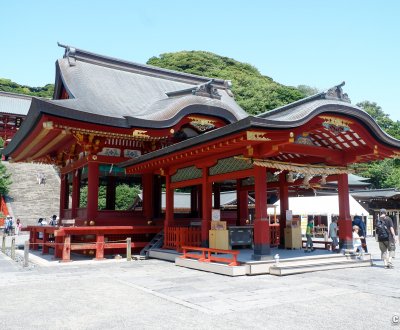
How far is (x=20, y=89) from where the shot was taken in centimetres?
7519

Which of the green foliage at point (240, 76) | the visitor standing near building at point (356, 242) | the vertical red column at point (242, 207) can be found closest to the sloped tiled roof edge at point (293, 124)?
the visitor standing near building at point (356, 242)

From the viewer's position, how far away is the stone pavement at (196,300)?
571cm

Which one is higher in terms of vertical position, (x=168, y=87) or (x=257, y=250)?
(x=168, y=87)

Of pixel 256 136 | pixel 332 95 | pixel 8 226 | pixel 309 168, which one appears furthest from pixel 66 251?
pixel 8 226

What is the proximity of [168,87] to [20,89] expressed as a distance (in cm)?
6288

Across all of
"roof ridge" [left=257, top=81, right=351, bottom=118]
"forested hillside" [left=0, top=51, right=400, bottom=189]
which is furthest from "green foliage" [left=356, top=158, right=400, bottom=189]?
"roof ridge" [left=257, top=81, right=351, bottom=118]

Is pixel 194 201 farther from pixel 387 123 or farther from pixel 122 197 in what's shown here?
pixel 387 123

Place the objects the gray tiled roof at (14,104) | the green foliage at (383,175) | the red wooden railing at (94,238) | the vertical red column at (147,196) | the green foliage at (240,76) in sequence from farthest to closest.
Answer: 1. the green foliage at (240,76)
2. the gray tiled roof at (14,104)
3. the green foliage at (383,175)
4. the vertical red column at (147,196)
5. the red wooden railing at (94,238)

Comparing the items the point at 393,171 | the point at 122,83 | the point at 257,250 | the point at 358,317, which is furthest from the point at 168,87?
the point at 393,171

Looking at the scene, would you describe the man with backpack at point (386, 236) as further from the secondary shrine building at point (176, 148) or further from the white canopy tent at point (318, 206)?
the white canopy tent at point (318, 206)

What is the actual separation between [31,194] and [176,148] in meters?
29.4

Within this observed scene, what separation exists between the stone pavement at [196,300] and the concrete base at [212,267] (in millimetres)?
289

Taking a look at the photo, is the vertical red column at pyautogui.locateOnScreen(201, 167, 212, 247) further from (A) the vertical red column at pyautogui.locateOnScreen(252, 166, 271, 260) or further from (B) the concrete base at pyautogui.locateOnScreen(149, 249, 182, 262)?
(A) the vertical red column at pyautogui.locateOnScreen(252, 166, 271, 260)

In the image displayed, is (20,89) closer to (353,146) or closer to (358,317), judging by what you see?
(353,146)
